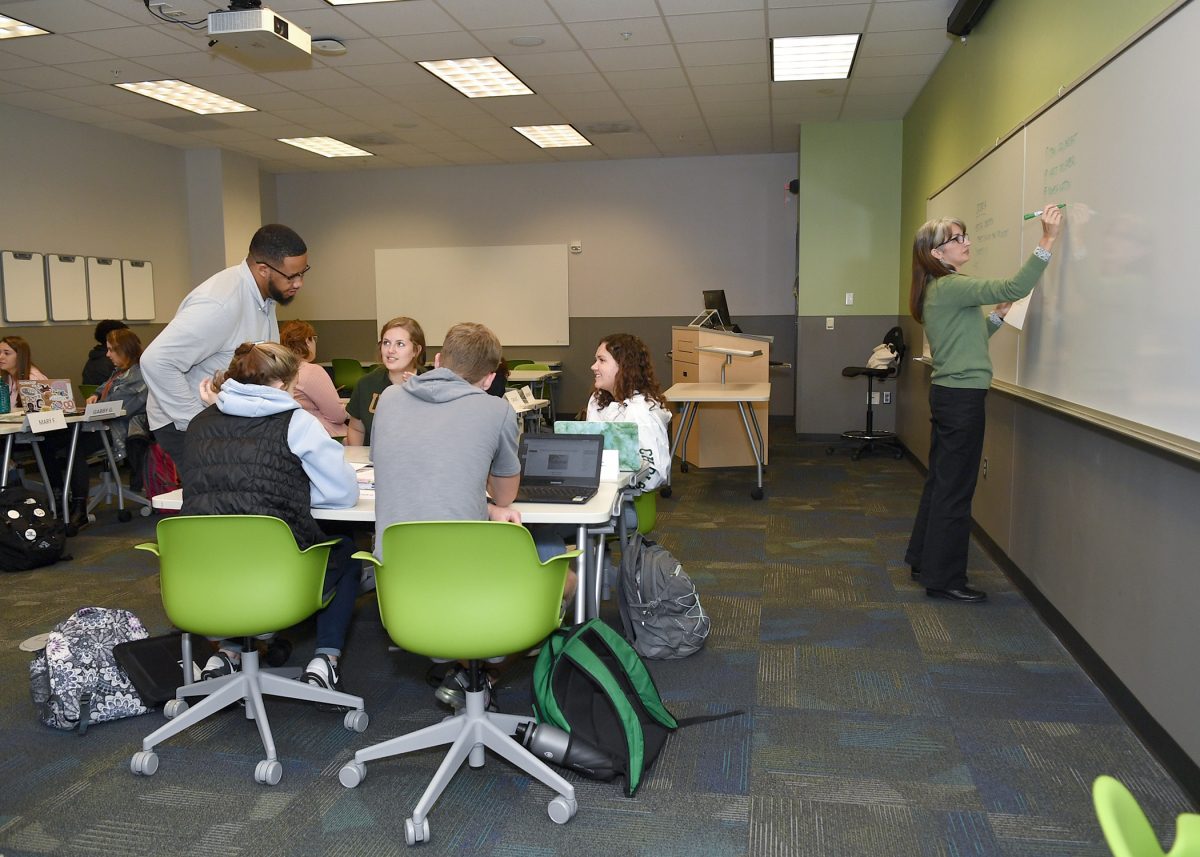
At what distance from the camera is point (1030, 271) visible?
3406mm

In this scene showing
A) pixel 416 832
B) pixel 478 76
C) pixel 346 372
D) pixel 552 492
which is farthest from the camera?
pixel 346 372

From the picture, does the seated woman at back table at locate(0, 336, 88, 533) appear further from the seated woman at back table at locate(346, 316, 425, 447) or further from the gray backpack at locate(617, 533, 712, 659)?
the gray backpack at locate(617, 533, 712, 659)

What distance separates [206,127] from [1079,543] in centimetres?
794

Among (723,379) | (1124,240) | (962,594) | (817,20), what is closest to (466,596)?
(1124,240)

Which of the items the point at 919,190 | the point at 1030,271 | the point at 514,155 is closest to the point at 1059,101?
the point at 1030,271

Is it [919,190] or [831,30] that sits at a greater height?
[831,30]

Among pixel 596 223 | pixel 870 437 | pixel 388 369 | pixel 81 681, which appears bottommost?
pixel 81 681

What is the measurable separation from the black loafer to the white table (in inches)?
79.1

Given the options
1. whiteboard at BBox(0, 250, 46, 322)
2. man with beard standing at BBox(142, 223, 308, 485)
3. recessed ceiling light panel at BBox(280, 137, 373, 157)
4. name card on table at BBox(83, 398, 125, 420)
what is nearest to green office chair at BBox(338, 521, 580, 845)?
man with beard standing at BBox(142, 223, 308, 485)

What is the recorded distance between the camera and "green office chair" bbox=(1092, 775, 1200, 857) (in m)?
0.95

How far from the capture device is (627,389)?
4.20 m

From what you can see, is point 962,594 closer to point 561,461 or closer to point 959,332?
point 959,332

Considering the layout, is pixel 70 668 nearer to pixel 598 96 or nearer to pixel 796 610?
pixel 796 610

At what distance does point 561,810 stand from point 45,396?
4.68 m
